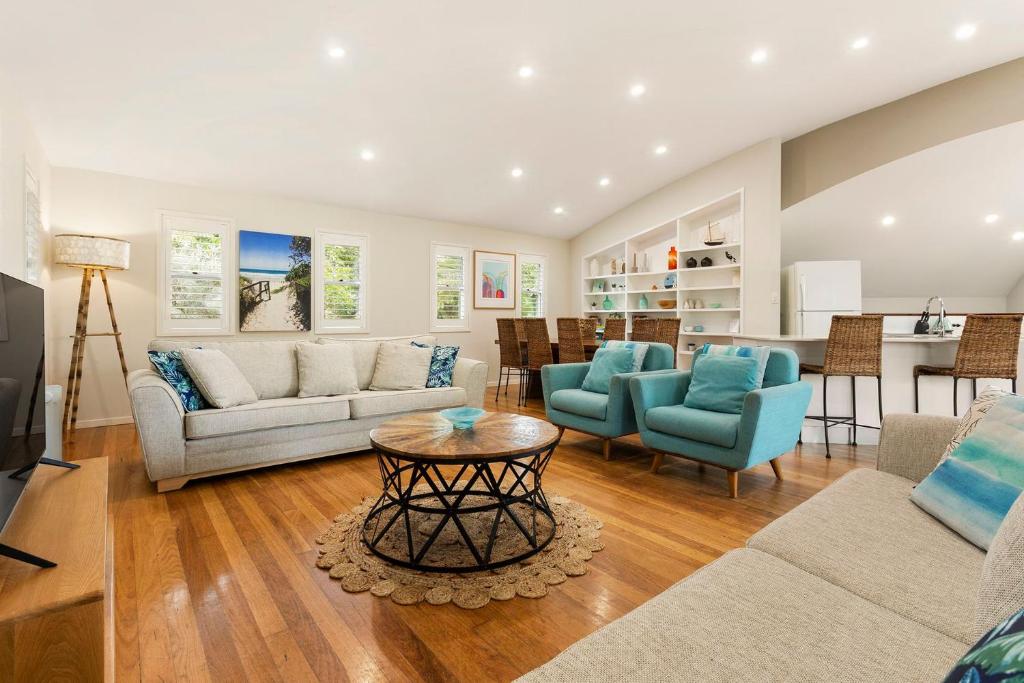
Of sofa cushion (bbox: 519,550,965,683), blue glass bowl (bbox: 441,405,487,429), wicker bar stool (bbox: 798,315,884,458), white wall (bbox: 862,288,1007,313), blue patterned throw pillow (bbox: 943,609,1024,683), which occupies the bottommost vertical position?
sofa cushion (bbox: 519,550,965,683)

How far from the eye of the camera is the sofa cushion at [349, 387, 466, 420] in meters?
3.71

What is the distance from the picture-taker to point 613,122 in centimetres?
488

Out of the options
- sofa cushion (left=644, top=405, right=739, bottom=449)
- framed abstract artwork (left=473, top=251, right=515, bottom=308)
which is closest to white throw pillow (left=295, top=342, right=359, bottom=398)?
sofa cushion (left=644, top=405, right=739, bottom=449)

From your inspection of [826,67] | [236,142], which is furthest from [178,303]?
[826,67]

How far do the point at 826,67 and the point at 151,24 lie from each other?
5.03 metres

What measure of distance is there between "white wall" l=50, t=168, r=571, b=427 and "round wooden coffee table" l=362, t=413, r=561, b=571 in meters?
3.98

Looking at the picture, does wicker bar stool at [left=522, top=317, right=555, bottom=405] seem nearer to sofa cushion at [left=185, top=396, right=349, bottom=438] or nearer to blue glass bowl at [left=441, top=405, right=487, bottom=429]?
sofa cushion at [left=185, top=396, right=349, bottom=438]

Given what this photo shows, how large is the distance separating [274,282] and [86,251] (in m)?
1.76

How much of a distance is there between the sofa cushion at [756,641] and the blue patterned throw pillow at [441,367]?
3401 millimetres

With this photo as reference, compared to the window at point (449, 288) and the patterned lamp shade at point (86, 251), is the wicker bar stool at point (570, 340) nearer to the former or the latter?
the window at point (449, 288)

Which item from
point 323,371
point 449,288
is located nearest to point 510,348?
point 449,288

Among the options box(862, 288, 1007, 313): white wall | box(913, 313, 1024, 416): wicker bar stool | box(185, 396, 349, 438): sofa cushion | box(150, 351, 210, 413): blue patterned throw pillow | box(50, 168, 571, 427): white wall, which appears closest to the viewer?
box(185, 396, 349, 438): sofa cushion

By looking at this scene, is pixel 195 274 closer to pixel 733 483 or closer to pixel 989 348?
pixel 733 483

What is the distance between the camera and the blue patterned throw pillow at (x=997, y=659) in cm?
37
